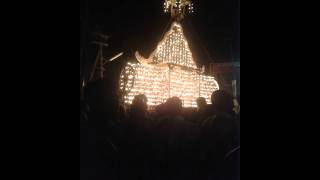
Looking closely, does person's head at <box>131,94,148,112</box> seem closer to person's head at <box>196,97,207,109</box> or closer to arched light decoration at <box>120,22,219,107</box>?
arched light decoration at <box>120,22,219,107</box>

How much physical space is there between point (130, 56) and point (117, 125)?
234 mm

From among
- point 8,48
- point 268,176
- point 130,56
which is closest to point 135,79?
point 130,56

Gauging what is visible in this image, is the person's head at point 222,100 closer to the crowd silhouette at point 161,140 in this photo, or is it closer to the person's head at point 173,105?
the crowd silhouette at point 161,140

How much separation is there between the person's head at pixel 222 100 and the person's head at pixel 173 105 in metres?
0.13

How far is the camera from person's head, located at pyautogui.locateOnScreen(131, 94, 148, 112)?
157cm

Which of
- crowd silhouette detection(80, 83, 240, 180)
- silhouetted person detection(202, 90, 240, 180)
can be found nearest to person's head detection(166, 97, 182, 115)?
crowd silhouette detection(80, 83, 240, 180)

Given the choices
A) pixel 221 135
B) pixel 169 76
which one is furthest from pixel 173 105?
pixel 221 135

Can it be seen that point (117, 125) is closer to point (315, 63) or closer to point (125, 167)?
point (125, 167)

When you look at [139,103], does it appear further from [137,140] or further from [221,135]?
[221,135]

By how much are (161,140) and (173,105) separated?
13cm

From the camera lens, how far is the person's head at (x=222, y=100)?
167 cm

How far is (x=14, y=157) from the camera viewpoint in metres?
1.50

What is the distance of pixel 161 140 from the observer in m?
1.62

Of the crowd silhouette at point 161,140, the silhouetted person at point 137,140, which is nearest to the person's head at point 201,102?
→ the crowd silhouette at point 161,140
